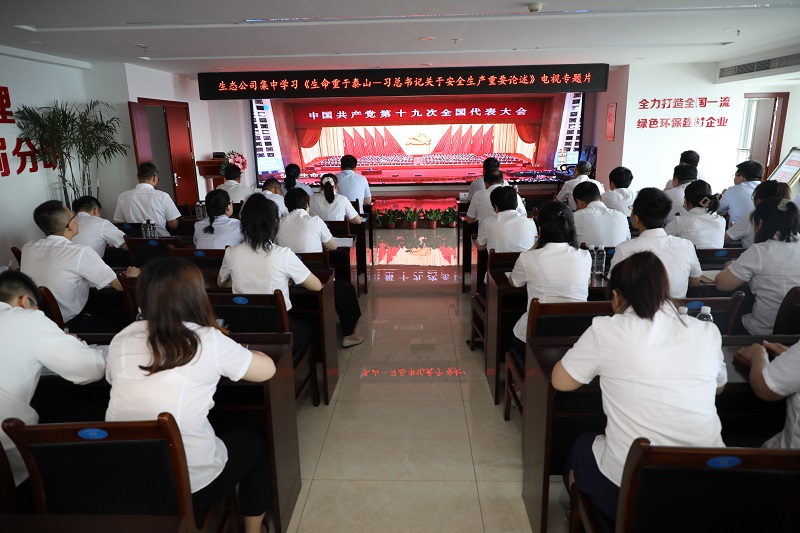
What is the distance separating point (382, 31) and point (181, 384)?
12.7 feet

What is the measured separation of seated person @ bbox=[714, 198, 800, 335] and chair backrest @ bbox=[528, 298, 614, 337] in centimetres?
97

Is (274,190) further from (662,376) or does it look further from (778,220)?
(662,376)

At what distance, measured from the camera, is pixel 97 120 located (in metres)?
6.64

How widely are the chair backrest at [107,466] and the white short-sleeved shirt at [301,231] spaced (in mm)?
2256

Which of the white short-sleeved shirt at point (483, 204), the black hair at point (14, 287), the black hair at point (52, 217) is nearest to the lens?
the black hair at point (14, 287)

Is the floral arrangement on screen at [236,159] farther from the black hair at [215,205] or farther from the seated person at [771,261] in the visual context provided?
the seated person at [771,261]

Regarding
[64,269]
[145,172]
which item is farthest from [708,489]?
[145,172]

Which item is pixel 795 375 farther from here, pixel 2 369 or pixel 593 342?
pixel 2 369

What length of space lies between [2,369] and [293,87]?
502cm

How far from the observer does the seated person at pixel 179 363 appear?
1414 mm

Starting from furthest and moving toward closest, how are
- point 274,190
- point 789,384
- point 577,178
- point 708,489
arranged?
point 577,178, point 274,190, point 789,384, point 708,489

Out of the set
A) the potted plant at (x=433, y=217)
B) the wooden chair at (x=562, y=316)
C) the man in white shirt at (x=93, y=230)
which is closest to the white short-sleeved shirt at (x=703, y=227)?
the wooden chair at (x=562, y=316)

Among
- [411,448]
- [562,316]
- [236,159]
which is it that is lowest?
[411,448]

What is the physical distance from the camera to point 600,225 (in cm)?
359
